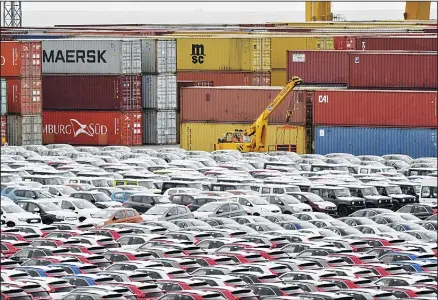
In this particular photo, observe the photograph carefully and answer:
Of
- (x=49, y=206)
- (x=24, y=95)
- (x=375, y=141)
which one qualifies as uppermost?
(x=24, y=95)

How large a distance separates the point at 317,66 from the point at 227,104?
7.69 meters

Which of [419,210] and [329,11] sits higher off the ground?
[329,11]

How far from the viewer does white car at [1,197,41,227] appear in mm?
35219

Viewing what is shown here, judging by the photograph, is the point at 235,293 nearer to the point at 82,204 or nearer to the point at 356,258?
the point at 356,258

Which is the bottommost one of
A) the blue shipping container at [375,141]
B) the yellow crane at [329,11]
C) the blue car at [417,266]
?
the blue car at [417,266]

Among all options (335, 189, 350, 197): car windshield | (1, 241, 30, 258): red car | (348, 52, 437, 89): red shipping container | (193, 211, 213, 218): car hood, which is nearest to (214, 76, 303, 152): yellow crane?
(348, 52, 437, 89): red shipping container

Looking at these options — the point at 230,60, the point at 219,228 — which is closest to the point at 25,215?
the point at 219,228

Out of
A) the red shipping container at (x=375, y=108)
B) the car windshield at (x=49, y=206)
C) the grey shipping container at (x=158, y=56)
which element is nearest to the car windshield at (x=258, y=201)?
the car windshield at (x=49, y=206)

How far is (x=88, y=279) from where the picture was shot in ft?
72.2

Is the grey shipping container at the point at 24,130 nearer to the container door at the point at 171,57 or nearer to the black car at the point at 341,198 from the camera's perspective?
the container door at the point at 171,57

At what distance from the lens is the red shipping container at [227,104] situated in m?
67.0

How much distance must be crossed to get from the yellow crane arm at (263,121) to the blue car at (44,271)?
39.8m

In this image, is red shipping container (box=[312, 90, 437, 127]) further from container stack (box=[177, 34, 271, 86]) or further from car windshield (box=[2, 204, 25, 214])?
car windshield (box=[2, 204, 25, 214])

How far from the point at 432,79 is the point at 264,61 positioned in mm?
24827
